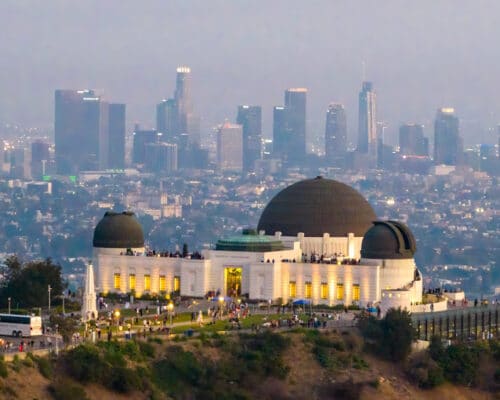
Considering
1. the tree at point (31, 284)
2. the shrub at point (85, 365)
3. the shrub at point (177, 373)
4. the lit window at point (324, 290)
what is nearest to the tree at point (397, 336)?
the shrub at point (177, 373)

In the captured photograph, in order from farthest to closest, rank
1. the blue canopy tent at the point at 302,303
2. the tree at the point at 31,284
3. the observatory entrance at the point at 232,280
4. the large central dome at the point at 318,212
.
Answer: the large central dome at the point at 318,212 < the observatory entrance at the point at 232,280 < the blue canopy tent at the point at 302,303 < the tree at the point at 31,284

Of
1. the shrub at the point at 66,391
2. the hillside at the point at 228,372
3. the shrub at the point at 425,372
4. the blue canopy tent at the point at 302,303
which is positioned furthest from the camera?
the blue canopy tent at the point at 302,303

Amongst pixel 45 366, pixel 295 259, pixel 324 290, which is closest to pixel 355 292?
pixel 324 290

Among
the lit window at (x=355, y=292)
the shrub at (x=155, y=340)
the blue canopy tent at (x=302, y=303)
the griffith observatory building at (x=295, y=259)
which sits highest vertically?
the griffith observatory building at (x=295, y=259)

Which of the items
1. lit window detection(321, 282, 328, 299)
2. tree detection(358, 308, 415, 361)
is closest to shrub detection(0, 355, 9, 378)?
tree detection(358, 308, 415, 361)

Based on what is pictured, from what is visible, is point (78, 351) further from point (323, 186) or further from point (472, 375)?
point (323, 186)

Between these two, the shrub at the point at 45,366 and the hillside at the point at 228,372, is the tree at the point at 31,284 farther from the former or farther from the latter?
the shrub at the point at 45,366
